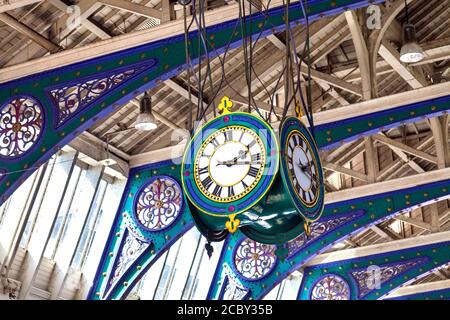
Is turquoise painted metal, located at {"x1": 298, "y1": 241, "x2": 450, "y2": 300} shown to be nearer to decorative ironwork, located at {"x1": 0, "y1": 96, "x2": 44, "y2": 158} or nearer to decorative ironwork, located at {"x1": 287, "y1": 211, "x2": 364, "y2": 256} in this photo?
decorative ironwork, located at {"x1": 287, "y1": 211, "x2": 364, "y2": 256}

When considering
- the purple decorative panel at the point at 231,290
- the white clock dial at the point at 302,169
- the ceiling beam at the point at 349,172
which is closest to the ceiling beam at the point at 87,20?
the ceiling beam at the point at 349,172

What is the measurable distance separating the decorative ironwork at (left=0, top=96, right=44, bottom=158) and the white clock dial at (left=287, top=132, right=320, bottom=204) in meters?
5.43

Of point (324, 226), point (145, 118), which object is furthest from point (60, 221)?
point (324, 226)

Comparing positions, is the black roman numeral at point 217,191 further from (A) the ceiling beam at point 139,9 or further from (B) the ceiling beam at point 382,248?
(B) the ceiling beam at point 382,248

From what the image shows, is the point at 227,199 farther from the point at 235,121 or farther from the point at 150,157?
the point at 150,157

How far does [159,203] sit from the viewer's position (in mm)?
14219

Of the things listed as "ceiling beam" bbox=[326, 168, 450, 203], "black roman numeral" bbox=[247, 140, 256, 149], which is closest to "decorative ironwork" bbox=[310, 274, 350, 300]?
"ceiling beam" bbox=[326, 168, 450, 203]

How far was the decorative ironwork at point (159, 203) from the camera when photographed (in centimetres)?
1398

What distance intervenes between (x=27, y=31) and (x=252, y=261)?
20.3ft

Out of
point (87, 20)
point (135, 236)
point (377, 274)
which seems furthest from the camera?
point (377, 274)

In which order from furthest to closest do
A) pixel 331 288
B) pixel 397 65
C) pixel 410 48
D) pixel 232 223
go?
pixel 331 288 < pixel 397 65 < pixel 410 48 < pixel 232 223

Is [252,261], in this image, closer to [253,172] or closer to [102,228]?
[102,228]

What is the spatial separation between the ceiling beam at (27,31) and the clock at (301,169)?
20.4ft

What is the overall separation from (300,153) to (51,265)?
30.5 feet
